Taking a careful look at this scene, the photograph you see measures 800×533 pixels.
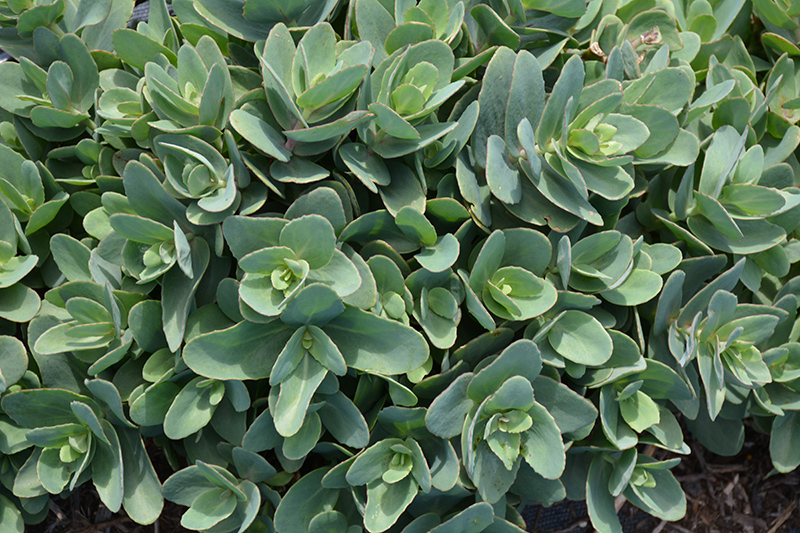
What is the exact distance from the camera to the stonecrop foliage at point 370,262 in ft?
4.26

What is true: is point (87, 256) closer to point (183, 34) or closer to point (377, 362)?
point (183, 34)

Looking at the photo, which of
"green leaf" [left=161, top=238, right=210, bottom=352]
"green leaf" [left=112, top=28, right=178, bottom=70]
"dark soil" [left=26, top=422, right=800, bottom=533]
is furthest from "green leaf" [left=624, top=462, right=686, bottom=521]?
"green leaf" [left=112, top=28, right=178, bottom=70]

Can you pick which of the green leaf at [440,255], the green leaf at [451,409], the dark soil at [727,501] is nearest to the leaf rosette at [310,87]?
the green leaf at [440,255]

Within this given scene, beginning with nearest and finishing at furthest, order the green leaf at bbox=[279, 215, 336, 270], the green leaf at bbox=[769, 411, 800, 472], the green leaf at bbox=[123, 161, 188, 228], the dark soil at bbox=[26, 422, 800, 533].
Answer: the green leaf at bbox=[279, 215, 336, 270] → the green leaf at bbox=[123, 161, 188, 228] → the green leaf at bbox=[769, 411, 800, 472] → the dark soil at bbox=[26, 422, 800, 533]

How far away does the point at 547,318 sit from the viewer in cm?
146

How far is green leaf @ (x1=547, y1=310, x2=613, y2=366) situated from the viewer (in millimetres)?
1378

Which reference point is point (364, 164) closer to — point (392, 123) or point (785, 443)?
point (392, 123)

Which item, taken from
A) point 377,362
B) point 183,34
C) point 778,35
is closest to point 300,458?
point 377,362

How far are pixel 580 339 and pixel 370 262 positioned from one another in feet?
1.67

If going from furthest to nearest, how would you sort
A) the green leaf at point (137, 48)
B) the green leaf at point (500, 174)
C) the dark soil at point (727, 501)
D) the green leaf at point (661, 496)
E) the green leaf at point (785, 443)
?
the dark soil at point (727, 501) < the green leaf at point (785, 443) < the green leaf at point (661, 496) < the green leaf at point (137, 48) < the green leaf at point (500, 174)

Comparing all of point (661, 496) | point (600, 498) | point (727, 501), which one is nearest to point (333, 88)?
point (600, 498)

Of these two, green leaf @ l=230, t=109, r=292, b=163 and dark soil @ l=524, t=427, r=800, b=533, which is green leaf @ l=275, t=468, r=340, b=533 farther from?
dark soil @ l=524, t=427, r=800, b=533

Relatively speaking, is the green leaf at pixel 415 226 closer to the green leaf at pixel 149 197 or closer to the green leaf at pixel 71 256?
the green leaf at pixel 149 197

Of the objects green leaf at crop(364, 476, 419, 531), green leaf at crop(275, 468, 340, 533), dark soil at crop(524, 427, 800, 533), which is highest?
green leaf at crop(364, 476, 419, 531)
